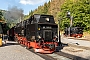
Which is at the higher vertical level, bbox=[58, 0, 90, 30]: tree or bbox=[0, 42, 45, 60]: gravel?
bbox=[58, 0, 90, 30]: tree

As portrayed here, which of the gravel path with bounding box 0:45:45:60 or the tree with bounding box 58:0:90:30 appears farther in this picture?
the tree with bounding box 58:0:90:30

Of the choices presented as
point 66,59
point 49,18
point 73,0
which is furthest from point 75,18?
point 66,59

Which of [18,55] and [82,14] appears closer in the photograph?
[18,55]

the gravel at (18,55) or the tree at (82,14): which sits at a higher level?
the tree at (82,14)

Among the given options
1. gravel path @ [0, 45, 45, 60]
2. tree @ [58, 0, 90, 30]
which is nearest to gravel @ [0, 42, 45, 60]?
gravel path @ [0, 45, 45, 60]

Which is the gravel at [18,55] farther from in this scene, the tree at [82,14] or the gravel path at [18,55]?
the tree at [82,14]

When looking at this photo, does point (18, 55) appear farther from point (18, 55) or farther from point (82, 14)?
point (82, 14)

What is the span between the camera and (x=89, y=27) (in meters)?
55.2

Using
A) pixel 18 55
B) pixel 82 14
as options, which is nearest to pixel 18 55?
pixel 18 55

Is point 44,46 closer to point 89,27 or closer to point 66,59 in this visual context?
point 66,59

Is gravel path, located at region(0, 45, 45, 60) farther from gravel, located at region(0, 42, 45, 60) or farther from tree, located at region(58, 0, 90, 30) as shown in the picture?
tree, located at region(58, 0, 90, 30)

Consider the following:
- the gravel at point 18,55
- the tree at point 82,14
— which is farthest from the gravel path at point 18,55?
the tree at point 82,14

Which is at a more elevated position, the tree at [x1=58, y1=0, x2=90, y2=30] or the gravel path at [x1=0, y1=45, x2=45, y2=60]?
the tree at [x1=58, y1=0, x2=90, y2=30]

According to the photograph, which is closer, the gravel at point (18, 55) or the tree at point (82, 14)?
the gravel at point (18, 55)
